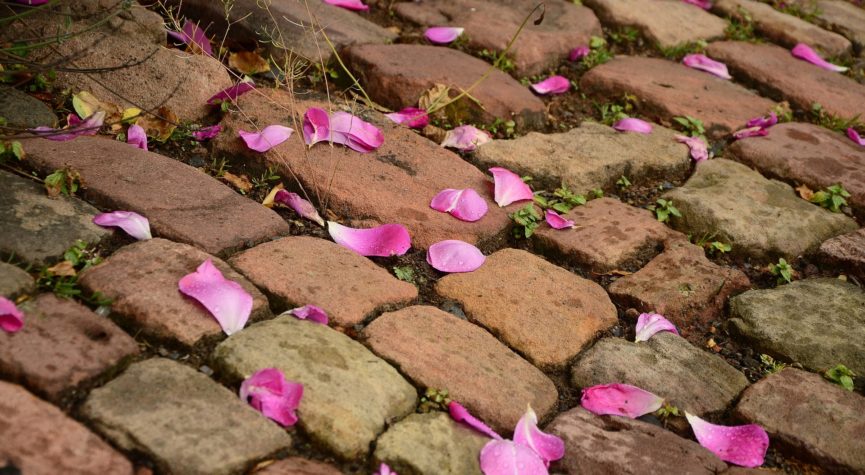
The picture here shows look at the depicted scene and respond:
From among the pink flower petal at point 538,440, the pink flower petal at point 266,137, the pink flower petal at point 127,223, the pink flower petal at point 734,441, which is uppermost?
the pink flower petal at point 127,223

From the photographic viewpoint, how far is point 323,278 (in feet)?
6.18

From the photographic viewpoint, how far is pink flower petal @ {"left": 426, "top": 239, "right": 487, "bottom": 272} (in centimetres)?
206

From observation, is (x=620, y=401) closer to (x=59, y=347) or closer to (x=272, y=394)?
(x=272, y=394)

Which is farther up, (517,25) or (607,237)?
(517,25)

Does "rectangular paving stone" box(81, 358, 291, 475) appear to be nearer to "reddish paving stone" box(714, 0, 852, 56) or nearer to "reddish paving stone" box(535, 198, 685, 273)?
"reddish paving stone" box(535, 198, 685, 273)

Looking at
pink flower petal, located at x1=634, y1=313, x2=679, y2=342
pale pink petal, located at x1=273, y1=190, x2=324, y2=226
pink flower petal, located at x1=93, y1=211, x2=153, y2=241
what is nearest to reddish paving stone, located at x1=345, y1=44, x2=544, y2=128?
pale pink petal, located at x1=273, y1=190, x2=324, y2=226

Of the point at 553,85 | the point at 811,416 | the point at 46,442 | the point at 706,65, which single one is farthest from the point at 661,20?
the point at 46,442

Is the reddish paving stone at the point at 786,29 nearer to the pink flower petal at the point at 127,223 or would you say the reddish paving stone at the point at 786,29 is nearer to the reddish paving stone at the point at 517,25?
the reddish paving stone at the point at 517,25

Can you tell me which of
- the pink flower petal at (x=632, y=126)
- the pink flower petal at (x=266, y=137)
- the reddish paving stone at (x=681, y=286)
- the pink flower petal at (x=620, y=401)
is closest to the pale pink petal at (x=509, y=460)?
the pink flower petal at (x=620, y=401)

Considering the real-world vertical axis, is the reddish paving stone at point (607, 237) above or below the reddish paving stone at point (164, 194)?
below

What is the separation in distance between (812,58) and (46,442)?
310 centimetres

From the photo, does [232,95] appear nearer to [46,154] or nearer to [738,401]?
[46,154]

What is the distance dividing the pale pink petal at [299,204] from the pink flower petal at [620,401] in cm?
74

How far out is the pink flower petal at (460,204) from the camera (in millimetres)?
2211
